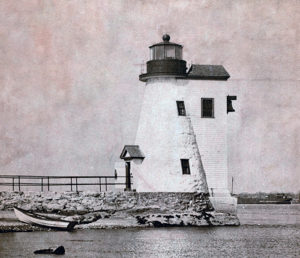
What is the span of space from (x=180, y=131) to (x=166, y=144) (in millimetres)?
810

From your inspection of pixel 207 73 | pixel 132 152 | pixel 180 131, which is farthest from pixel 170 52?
pixel 132 152

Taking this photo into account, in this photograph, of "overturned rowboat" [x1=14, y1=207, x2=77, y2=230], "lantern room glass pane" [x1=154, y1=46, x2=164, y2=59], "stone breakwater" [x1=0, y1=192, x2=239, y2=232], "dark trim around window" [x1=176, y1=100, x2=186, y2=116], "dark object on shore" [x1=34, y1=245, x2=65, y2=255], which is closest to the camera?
"dark object on shore" [x1=34, y1=245, x2=65, y2=255]

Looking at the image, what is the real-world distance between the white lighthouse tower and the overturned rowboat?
A: 3577 millimetres

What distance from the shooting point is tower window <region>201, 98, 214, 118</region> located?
34.2 meters

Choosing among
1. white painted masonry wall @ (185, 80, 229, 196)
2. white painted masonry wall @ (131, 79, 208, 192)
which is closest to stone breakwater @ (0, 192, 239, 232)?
white painted masonry wall @ (131, 79, 208, 192)

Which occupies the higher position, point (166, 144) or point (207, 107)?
point (207, 107)

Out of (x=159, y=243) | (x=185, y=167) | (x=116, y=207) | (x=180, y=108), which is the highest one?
(x=180, y=108)

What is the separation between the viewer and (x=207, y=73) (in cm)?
3428

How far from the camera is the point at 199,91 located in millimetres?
34219

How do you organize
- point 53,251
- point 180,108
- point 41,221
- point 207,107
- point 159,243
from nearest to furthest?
point 53,251 < point 159,243 < point 41,221 < point 180,108 < point 207,107

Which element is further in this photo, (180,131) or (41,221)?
(180,131)

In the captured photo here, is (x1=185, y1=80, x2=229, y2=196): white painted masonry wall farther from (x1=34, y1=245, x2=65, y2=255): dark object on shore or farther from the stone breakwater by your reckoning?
(x1=34, y1=245, x2=65, y2=255): dark object on shore

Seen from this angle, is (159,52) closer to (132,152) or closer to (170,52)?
(170,52)

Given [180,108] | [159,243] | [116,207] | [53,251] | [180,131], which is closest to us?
[53,251]
